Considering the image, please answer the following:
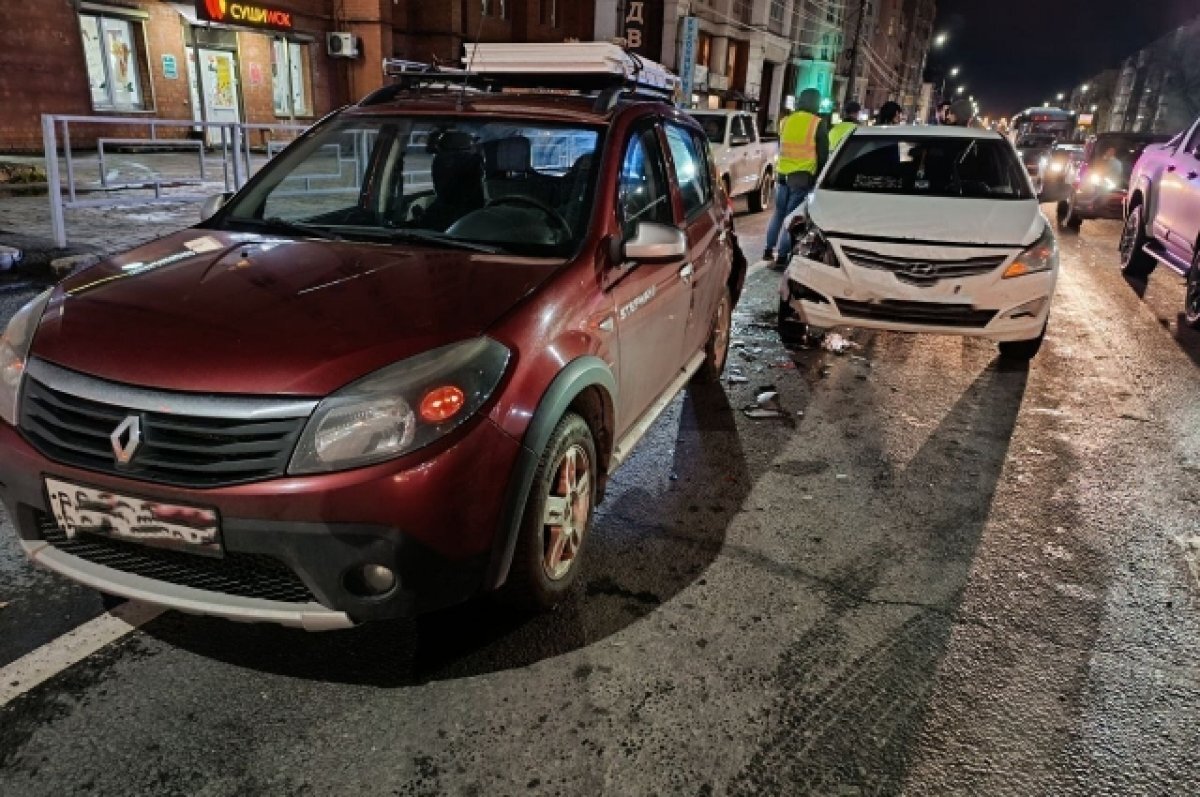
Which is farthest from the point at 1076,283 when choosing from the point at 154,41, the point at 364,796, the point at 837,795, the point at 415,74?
the point at 154,41

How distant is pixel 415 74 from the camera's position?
13.3 ft

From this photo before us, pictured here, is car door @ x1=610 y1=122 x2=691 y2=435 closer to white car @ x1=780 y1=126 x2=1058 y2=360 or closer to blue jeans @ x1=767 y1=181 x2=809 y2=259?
white car @ x1=780 y1=126 x2=1058 y2=360

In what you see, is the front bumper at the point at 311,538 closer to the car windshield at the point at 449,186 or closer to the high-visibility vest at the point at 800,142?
the car windshield at the point at 449,186

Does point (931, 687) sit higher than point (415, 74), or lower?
lower

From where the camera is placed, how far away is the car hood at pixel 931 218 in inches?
224

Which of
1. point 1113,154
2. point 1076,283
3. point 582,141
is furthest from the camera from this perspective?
point 1113,154

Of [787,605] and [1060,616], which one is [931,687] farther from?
[1060,616]

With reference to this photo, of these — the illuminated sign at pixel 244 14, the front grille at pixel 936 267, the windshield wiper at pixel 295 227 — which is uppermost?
the illuminated sign at pixel 244 14

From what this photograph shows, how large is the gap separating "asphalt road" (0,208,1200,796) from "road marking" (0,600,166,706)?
0.12 feet

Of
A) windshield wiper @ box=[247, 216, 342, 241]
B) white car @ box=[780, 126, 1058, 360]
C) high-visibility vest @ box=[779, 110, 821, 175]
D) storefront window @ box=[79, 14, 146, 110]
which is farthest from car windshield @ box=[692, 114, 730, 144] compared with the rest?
storefront window @ box=[79, 14, 146, 110]

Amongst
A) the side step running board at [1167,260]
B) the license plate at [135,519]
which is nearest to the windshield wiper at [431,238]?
the license plate at [135,519]

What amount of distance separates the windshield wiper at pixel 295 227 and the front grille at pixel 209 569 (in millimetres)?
1388

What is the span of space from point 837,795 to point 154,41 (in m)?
22.0

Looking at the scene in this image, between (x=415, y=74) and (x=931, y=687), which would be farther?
(x=415, y=74)
